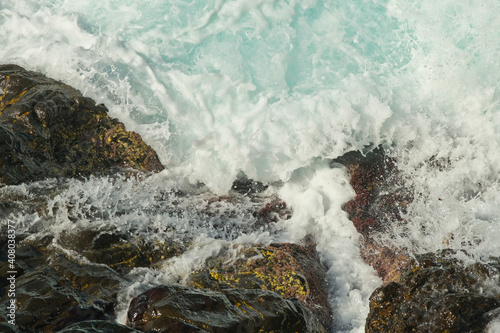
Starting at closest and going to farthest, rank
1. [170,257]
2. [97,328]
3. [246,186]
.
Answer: [97,328]
[170,257]
[246,186]

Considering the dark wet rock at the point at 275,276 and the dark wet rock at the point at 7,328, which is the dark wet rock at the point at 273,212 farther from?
the dark wet rock at the point at 7,328

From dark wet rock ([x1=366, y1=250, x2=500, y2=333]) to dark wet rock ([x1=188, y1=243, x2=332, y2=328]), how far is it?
1.29 metres

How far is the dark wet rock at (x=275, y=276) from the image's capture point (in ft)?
16.0

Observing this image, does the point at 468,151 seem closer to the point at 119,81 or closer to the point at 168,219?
the point at 168,219

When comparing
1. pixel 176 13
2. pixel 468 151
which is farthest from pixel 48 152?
pixel 468 151

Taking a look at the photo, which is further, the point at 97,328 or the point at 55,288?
the point at 55,288

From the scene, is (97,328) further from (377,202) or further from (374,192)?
(374,192)

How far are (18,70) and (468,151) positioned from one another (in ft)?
23.8

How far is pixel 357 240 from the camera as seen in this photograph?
6168mm

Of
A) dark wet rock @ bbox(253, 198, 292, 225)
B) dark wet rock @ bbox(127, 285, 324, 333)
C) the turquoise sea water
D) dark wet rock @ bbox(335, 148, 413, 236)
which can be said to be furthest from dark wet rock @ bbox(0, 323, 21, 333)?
dark wet rock @ bbox(335, 148, 413, 236)

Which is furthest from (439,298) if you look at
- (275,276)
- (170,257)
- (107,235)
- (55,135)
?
(55,135)

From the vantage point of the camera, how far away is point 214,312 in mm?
3395

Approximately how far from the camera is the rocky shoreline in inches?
133

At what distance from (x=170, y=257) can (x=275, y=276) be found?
4.13 feet
